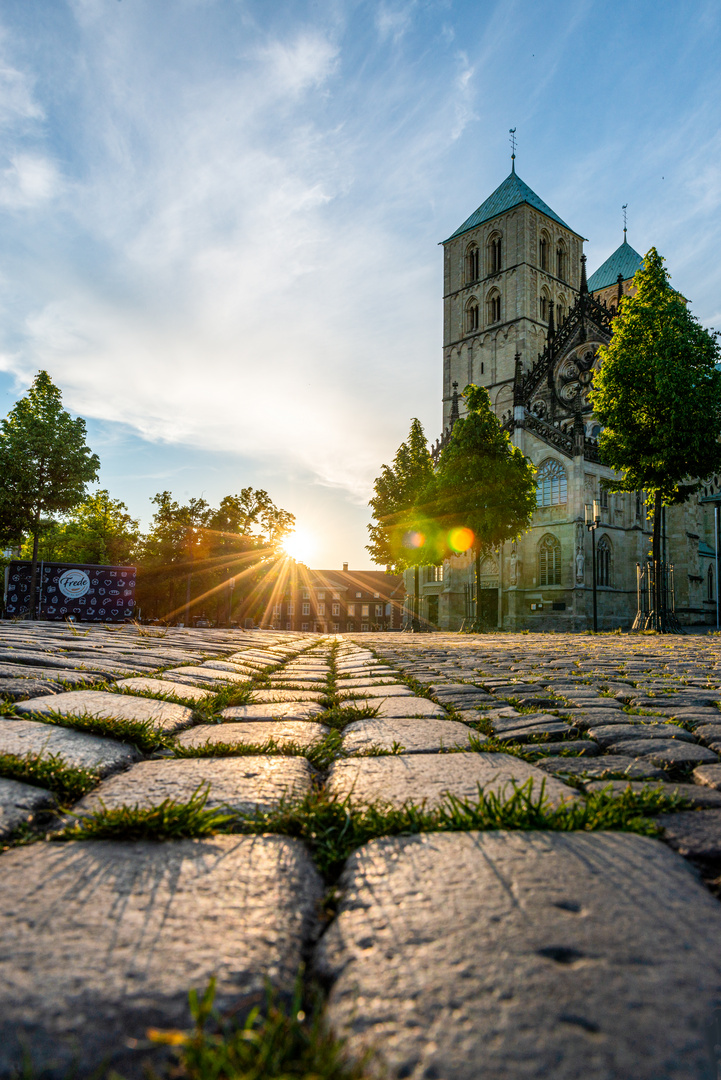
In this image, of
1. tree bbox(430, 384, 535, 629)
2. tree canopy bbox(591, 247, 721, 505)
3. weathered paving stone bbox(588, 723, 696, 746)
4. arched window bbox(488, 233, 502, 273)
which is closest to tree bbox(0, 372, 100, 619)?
tree bbox(430, 384, 535, 629)

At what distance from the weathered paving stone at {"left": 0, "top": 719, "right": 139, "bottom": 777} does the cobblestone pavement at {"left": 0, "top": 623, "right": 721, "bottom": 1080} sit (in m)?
0.01

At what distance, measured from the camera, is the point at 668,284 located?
1805 cm

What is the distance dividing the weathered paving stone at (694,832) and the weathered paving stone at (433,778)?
246 mm

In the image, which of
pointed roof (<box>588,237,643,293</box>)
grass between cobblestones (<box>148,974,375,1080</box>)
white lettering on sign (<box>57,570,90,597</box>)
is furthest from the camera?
pointed roof (<box>588,237,643,293</box>)

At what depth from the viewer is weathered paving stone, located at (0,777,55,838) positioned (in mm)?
1348

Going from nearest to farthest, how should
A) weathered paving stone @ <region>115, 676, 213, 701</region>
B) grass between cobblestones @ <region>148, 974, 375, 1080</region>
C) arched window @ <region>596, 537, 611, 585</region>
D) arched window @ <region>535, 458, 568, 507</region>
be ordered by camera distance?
1. grass between cobblestones @ <region>148, 974, 375, 1080</region>
2. weathered paving stone @ <region>115, 676, 213, 701</region>
3. arched window @ <region>596, 537, 611, 585</region>
4. arched window @ <region>535, 458, 568, 507</region>

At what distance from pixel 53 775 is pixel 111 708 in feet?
3.44

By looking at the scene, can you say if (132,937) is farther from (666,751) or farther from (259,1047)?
(666,751)

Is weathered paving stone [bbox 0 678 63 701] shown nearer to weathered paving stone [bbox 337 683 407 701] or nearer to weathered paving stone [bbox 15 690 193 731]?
weathered paving stone [bbox 15 690 193 731]

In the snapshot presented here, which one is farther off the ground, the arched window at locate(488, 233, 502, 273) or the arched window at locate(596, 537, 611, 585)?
the arched window at locate(488, 233, 502, 273)

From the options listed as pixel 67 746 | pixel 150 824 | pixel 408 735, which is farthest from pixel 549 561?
pixel 150 824

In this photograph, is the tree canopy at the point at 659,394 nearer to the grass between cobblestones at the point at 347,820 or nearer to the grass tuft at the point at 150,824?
the grass between cobblestones at the point at 347,820

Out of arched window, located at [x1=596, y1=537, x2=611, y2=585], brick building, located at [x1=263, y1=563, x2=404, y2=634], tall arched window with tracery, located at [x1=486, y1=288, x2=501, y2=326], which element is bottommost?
brick building, located at [x1=263, y1=563, x2=404, y2=634]

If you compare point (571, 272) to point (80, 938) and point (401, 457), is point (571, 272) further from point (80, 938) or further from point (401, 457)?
point (80, 938)
